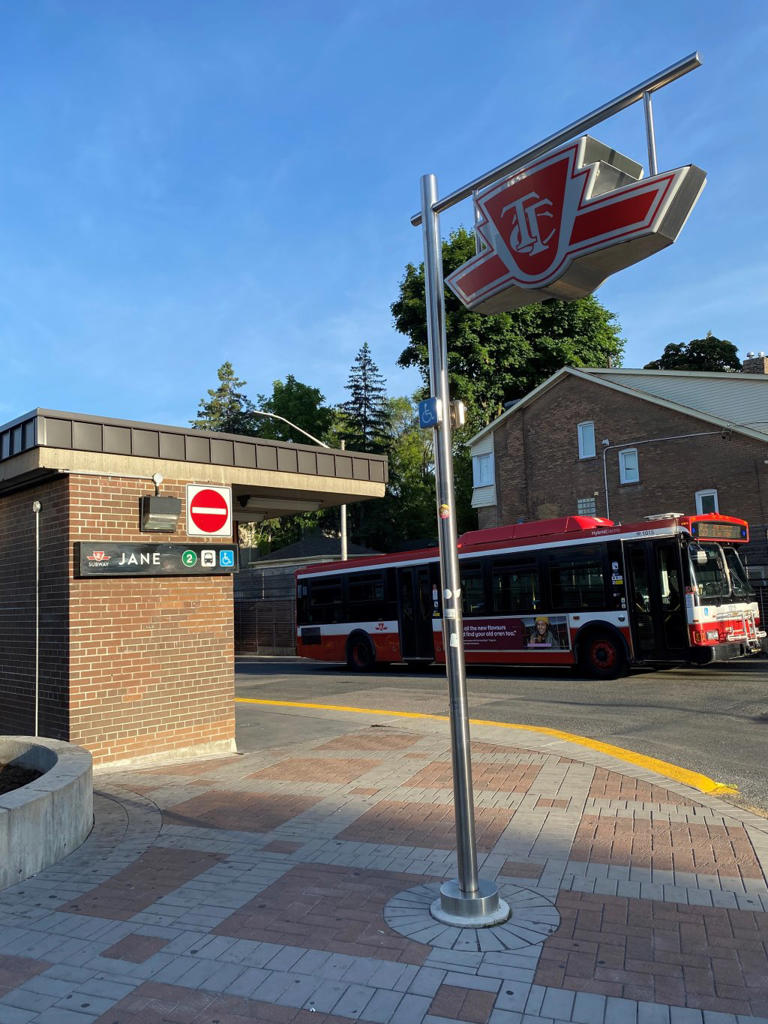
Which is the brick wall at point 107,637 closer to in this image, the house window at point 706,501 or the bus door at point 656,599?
the bus door at point 656,599

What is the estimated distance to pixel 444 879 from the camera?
4762mm

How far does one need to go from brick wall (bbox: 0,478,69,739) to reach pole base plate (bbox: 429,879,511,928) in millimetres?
5010

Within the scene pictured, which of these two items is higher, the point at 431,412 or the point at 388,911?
the point at 431,412

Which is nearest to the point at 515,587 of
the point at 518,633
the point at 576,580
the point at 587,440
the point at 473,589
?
the point at 518,633

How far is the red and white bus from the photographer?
48.4 feet

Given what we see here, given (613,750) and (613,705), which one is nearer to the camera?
(613,750)

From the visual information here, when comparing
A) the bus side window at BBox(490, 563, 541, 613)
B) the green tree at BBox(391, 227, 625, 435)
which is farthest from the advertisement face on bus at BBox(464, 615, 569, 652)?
the green tree at BBox(391, 227, 625, 435)

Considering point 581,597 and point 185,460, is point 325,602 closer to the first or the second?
point 581,597

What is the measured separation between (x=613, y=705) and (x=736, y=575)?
5.30m

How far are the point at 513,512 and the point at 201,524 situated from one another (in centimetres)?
2786

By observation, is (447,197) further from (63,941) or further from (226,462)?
(226,462)

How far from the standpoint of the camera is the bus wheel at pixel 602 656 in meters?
15.5

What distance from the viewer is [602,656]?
15.9m

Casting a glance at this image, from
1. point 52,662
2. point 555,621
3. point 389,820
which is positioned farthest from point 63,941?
point 555,621
